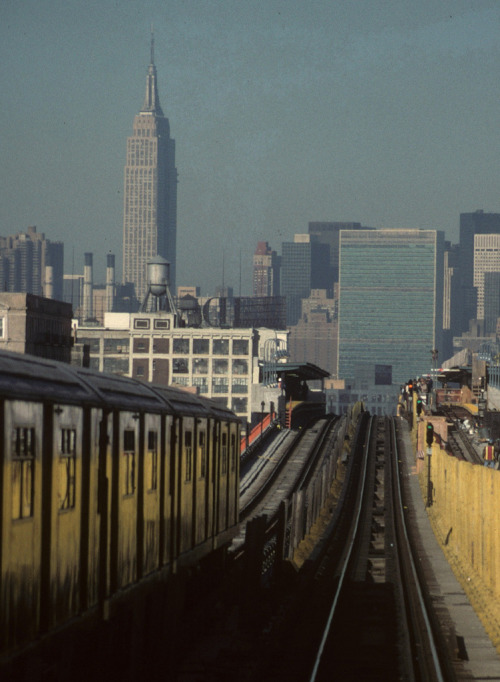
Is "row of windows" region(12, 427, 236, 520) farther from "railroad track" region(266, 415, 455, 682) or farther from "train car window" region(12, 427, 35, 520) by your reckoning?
"railroad track" region(266, 415, 455, 682)

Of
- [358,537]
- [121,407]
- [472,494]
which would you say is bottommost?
[358,537]

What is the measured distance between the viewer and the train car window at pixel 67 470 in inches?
487

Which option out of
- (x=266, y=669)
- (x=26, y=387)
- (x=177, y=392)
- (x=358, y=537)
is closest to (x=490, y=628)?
(x=266, y=669)

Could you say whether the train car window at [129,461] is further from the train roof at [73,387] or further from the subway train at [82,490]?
the train roof at [73,387]

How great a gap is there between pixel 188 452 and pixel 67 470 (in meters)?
7.27

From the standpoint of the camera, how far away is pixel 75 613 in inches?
506

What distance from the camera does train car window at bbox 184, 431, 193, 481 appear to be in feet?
64.2

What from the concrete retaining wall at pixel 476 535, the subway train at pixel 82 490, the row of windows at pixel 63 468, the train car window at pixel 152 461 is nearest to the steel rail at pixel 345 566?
the subway train at pixel 82 490

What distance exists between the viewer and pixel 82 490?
13062 mm

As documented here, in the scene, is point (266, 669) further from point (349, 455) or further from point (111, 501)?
point (349, 455)

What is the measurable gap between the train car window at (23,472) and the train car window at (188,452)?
7985 mm

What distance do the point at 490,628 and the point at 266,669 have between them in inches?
235

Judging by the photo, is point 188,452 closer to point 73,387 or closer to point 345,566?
point 73,387

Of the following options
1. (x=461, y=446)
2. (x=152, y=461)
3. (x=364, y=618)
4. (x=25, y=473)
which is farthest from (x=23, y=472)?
(x=461, y=446)
